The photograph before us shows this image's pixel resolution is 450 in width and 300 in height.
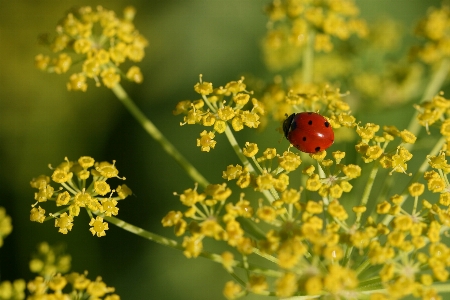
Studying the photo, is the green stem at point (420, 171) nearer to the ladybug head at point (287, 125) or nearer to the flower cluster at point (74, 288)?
the ladybug head at point (287, 125)

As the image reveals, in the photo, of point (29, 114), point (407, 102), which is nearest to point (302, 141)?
point (407, 102)

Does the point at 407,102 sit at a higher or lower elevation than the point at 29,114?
higher

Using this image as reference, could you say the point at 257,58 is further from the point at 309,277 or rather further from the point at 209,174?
the point at 309,277

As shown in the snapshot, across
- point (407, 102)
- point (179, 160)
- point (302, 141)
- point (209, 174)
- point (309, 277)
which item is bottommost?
point (309, 277)

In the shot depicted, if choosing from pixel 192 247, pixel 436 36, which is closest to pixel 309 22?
pixel 436 36

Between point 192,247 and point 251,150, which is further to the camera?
point 251,150

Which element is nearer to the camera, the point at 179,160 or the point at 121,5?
the point at 179,160

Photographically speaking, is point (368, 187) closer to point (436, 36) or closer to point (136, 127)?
point (436, 36)
